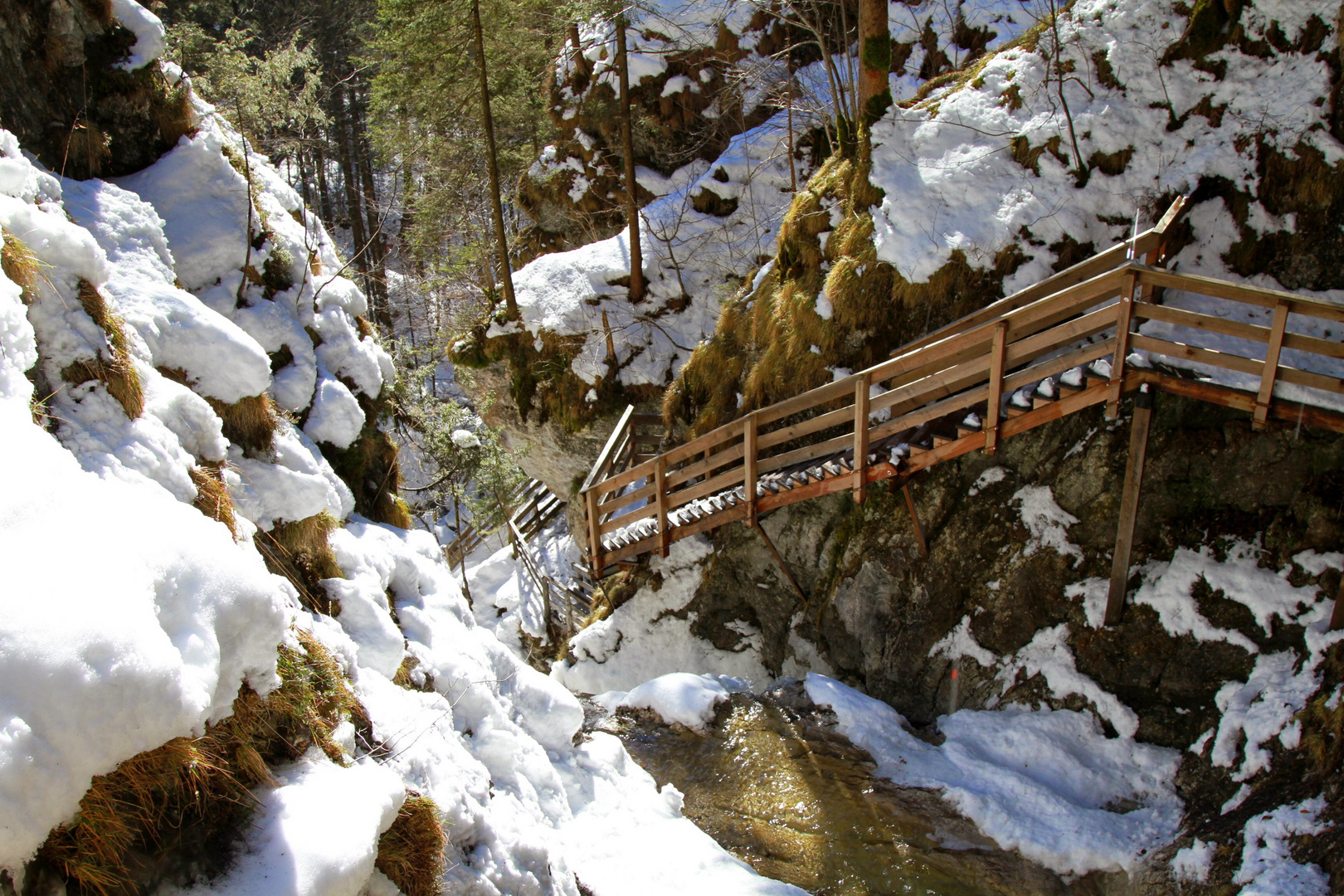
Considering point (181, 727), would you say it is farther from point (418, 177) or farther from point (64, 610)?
point (418, 177)

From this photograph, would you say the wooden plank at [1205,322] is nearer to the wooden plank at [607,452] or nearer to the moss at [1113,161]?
the moss at [1113,161]

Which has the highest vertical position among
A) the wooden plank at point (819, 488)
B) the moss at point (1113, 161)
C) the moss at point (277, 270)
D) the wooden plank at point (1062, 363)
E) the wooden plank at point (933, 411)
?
the moss at point (1113, 161)

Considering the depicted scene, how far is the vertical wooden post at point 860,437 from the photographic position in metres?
8.41

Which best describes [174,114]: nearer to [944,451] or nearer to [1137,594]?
[944,451]

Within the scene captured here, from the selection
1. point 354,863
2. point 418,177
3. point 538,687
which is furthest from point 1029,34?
point 418,177

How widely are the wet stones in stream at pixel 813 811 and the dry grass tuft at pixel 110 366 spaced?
236 inches

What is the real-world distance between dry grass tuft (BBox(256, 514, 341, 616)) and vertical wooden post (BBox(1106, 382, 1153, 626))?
712cm

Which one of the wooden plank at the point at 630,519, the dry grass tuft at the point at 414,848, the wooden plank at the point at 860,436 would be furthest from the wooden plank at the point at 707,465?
the dry grass tuft at the point at 414,848

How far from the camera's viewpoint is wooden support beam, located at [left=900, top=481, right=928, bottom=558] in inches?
359

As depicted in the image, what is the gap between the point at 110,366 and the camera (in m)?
3.88

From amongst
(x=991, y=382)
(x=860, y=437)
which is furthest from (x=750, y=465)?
(x=991, y=382)

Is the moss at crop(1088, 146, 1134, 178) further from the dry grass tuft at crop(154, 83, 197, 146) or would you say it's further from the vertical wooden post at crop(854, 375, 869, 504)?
the dry grass tuft at crop(154, 83, 197, 146)

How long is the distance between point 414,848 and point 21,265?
3.41 metres

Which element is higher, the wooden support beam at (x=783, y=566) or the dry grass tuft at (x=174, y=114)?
the dry grass tuft at (x=174, y=114)
